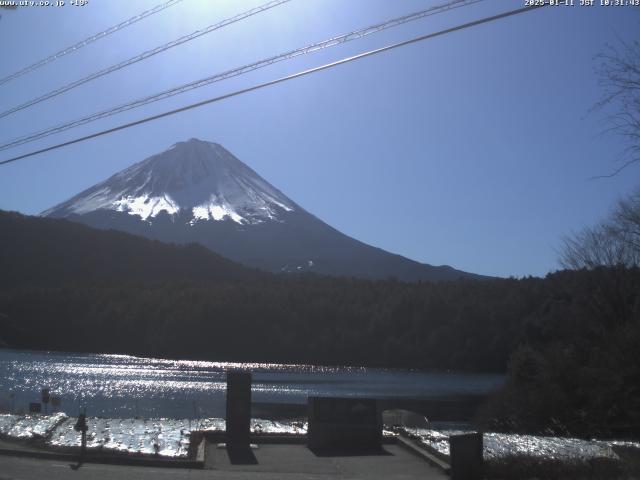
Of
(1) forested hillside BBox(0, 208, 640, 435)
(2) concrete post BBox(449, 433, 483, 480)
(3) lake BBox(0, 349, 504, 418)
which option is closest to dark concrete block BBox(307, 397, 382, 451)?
(2) concrete post BBox(449, 433, 483, 480)

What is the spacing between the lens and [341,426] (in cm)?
1817

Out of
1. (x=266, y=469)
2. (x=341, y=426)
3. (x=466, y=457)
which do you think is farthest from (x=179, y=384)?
(x=466, y=457)

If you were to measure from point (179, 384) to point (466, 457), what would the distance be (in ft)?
172

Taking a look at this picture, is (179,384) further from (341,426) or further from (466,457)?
(466,457)

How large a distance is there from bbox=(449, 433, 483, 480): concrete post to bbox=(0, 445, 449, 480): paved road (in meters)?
0.59

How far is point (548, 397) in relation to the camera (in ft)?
86.4

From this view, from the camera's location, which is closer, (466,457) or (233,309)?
(466,457)

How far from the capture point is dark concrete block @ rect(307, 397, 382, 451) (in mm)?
18094

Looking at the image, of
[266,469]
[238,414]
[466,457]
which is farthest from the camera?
[238,414]

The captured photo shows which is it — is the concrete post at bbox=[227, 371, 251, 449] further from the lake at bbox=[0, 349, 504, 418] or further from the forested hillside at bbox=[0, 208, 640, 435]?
the forested hillside at bbox=[0, 208, 640, 435]

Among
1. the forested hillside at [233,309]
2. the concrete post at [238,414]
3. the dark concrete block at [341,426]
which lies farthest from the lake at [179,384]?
the concrete post at [238,414]

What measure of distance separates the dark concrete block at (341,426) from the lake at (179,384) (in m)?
16.4

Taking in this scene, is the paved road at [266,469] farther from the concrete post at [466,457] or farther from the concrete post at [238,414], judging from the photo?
the concrete post at [466,457]

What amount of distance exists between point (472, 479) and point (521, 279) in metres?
95.0
